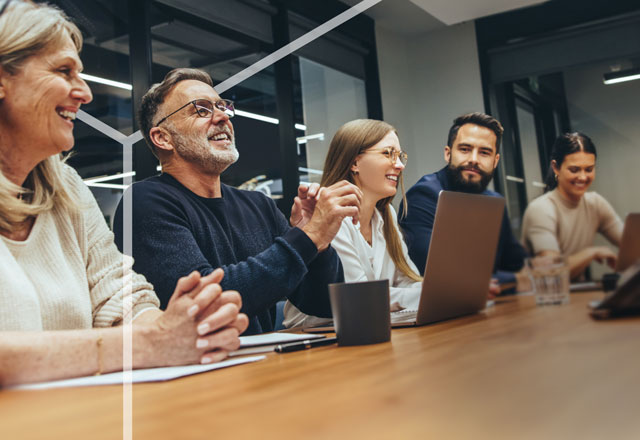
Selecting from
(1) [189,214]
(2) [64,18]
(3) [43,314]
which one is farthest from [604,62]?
(3) [43,314]

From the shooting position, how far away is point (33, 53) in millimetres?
799

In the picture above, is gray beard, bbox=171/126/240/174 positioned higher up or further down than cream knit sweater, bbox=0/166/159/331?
higher up

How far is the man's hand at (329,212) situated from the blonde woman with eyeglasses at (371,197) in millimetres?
243

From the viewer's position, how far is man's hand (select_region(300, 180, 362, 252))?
35.4 inches

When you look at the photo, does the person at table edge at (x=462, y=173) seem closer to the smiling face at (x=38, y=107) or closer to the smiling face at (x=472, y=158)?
the smiling face at (x=472, y=158)

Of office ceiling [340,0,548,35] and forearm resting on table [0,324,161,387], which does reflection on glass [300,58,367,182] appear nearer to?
office ceiling [340,0,548,35]

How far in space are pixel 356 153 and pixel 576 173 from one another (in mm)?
585

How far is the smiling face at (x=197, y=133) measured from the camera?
1.23 meters

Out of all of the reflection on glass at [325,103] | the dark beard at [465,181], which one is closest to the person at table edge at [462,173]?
the dark beard at [465,181]

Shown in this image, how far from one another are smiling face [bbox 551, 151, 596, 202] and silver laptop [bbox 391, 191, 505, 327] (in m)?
0.12

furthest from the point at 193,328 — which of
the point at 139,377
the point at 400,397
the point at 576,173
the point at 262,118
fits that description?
the point at 262,118

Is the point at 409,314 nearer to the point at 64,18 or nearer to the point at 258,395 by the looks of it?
the point at 258,395

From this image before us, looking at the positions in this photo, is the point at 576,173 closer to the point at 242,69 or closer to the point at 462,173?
the point at 462,173

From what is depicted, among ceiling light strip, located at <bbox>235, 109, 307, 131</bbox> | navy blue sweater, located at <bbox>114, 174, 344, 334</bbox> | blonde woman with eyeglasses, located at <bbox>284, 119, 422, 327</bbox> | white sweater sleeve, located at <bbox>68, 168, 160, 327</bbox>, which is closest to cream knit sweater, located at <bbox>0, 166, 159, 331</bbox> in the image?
white sweater sleeve, located at <bbox>68, 168, 160, 327</bbox>
